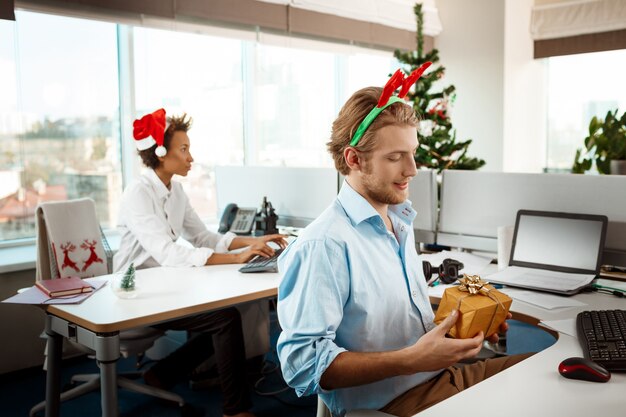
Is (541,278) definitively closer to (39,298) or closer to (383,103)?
(383,103)

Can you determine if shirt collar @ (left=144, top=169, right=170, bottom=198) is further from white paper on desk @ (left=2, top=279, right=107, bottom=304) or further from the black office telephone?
white paper on desk @ (left=2, top=279, right=107, bottom=304)

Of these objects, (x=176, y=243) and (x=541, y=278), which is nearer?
(x=541, y=278)

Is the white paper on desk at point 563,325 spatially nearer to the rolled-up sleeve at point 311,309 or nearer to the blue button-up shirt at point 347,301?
the blue button-up shirt at point 347,301

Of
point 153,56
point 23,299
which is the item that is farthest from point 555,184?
point 153,56

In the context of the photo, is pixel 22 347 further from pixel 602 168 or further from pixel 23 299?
pixel 602 168

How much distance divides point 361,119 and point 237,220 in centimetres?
205

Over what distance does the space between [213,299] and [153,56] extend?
2.48 meters

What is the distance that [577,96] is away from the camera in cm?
576

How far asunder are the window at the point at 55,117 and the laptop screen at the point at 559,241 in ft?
8.66

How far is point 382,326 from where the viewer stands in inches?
59.4

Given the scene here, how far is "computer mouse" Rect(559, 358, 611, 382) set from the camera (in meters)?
1.41

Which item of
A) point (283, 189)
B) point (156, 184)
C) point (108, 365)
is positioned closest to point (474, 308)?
point (108, 365)

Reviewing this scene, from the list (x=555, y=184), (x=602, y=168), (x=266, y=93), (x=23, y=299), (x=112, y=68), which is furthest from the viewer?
(x=266, y=93)

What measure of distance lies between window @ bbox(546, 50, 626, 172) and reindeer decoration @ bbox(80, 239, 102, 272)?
437 centimetres
